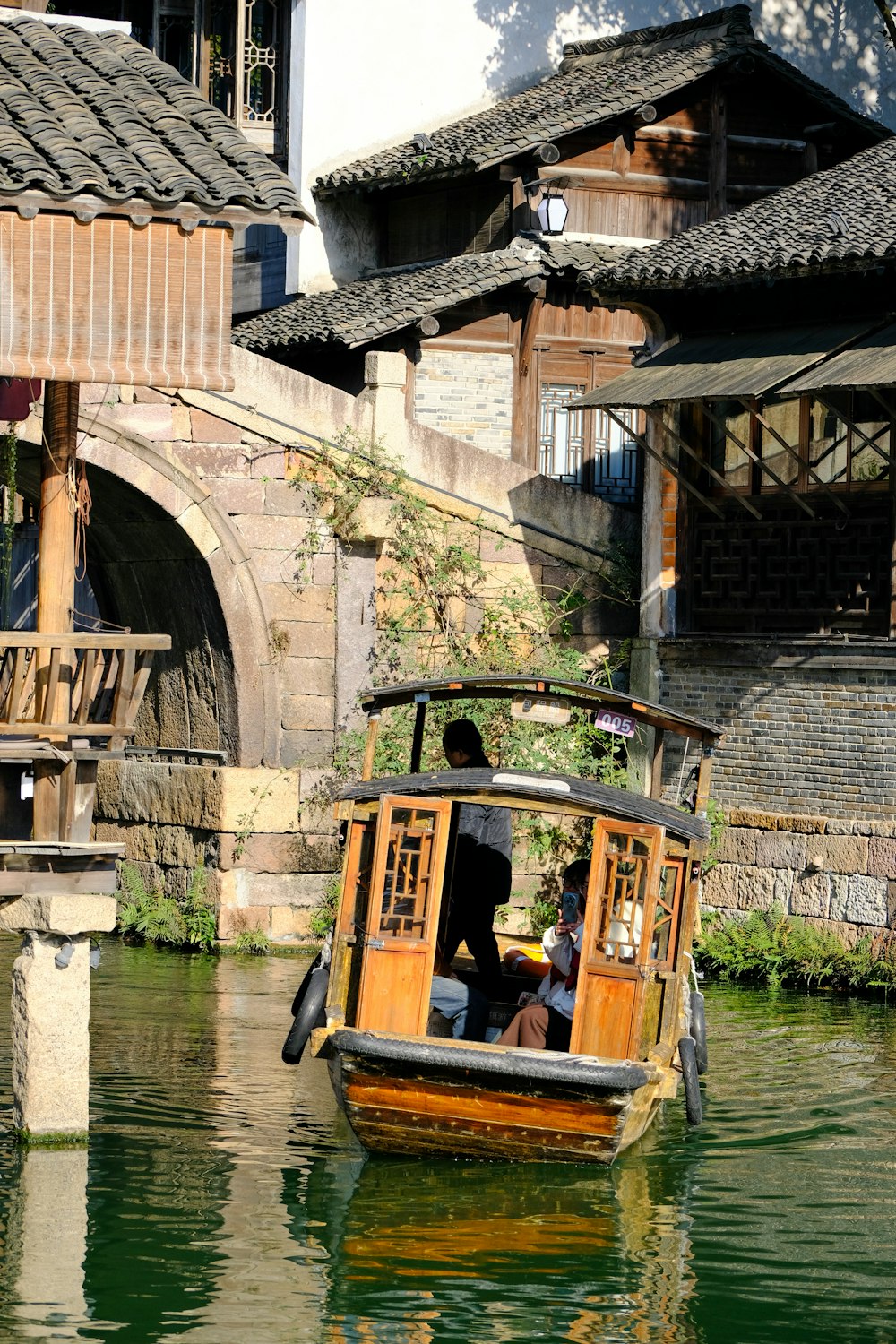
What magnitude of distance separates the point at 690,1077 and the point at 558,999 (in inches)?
26.9

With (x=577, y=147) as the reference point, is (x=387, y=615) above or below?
below

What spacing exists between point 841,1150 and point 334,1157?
2.39m

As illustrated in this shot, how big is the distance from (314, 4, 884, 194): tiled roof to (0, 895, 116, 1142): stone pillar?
478 inches

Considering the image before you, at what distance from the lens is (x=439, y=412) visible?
19.9 metres

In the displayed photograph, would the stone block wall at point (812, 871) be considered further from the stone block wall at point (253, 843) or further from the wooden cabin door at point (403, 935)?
the wooden cabin door at point (403, 935)

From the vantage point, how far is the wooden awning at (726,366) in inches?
547

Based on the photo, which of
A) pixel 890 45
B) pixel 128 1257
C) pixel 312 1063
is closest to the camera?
pixel 128 1257

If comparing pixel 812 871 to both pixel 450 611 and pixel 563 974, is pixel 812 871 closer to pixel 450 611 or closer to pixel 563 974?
pixel 450 611

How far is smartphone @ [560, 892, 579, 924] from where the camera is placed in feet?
32.0

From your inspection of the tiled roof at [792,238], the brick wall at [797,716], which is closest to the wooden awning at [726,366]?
the tiled roof at [792,238]

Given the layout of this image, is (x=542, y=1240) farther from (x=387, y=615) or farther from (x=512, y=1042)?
(x=387, y=615)

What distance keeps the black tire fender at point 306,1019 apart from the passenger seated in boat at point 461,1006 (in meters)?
0.51

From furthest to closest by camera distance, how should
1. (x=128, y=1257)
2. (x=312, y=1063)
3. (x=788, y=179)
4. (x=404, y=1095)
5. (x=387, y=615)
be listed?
(x=788, y=179) < (x=387, y=615) < (x=312, y=1063) < (x=404, y=1095) < (x=128, y=1257)

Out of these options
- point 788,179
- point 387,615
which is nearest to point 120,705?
point 387,615
